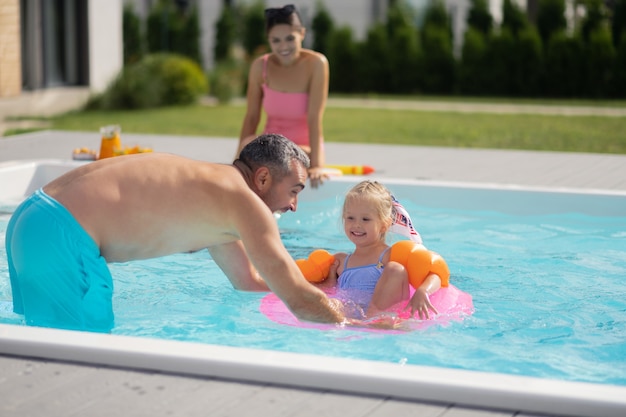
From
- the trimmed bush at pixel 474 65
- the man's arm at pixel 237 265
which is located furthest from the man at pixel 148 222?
the trimmed bush at pixel 474 65

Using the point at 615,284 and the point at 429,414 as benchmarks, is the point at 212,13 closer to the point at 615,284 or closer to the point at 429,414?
the point at 615,284

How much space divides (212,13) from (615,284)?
24689mm

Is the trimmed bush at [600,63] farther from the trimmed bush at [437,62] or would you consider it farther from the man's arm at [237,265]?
the man's arm at [237,265]

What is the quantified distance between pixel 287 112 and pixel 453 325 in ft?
11.3

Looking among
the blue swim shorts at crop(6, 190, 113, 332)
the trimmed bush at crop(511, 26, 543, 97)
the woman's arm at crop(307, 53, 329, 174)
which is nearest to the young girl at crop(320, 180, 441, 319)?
the blue swim shorts at crop(6, 190, 113, 332)

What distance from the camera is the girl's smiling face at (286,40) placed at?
764 centimetres

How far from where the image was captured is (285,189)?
412cm

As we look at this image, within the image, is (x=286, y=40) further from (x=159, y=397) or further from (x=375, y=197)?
(x=159, y=397)

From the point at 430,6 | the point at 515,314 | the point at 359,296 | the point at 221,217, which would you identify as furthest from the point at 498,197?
the point at 430,6

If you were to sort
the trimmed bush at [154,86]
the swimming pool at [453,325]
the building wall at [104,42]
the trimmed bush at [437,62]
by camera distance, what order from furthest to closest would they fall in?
1. the trimmed bush at [437,62]
2. the trimmed bush at [154,86]
3. the building wall at [104,42]
4. the swimming pool at [453,325]

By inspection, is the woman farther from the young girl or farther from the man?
the man

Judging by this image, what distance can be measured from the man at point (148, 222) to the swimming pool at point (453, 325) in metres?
0.44

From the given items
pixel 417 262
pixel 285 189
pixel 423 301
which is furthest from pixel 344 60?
pixel 285 189

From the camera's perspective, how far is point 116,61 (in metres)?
19.6
